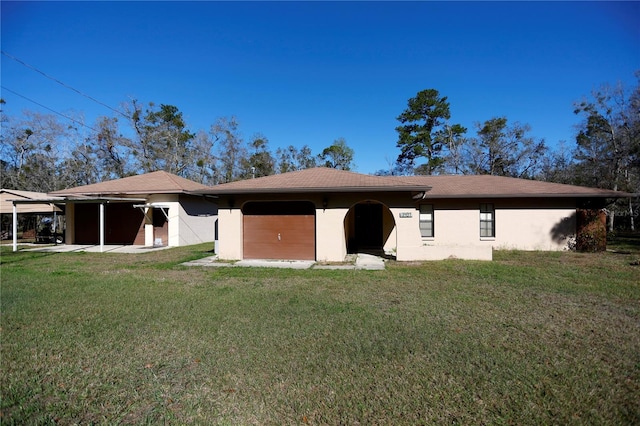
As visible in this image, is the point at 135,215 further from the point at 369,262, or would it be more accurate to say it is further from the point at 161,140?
the point at 161,140

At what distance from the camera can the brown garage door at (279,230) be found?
1134cm

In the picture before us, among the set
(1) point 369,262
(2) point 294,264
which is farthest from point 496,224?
(2) point 294,264

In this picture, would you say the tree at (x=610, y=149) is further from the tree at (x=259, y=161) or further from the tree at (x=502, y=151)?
the tree at (x=259, y=161)

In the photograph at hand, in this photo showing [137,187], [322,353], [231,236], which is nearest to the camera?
[322,353]

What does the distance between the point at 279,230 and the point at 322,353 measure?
7935 millimetres

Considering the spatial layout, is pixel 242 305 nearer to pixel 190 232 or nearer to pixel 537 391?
pixel 537 391

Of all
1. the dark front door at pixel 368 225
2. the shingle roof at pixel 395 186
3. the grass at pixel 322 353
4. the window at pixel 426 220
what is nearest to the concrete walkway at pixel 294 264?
the grass at pixel 322 353

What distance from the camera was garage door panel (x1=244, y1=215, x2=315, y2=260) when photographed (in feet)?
37.2

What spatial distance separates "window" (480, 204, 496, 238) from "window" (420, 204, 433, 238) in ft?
7.30

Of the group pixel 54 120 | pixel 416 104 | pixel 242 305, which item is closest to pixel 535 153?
pixel 416 104

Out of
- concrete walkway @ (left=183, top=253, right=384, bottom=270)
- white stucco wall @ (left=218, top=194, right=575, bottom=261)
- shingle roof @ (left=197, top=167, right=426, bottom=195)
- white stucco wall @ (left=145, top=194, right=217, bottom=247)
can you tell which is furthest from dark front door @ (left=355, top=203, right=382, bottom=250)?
white stucco wall @ (left=145, top=194, right=217, bottom=247)

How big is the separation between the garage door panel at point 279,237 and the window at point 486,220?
8.08 meters

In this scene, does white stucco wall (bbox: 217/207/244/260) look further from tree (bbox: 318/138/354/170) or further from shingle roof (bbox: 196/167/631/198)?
tree (bbox: 318/138/354/170)

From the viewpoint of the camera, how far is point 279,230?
37.8 ft
